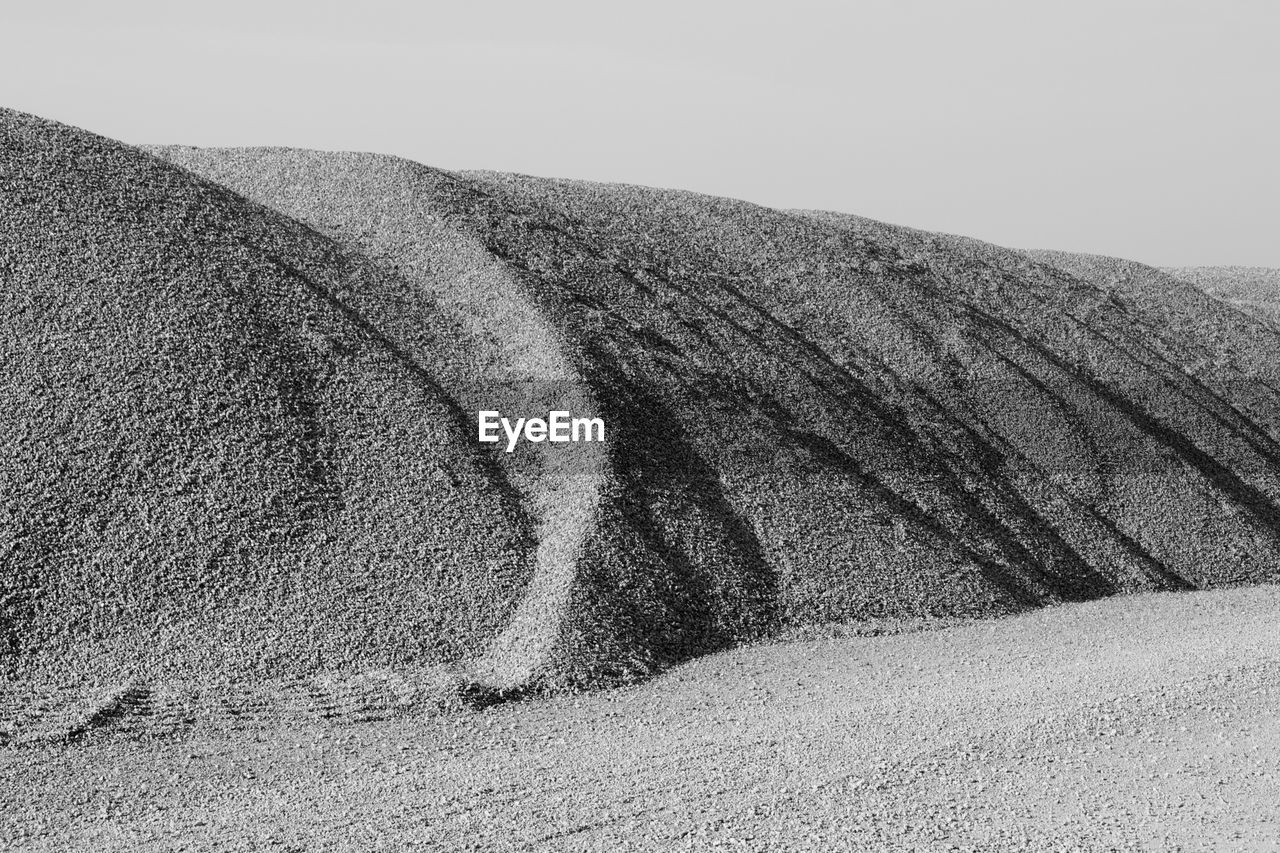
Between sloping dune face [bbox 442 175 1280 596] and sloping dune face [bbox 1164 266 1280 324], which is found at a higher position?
sloping dune face [bbox 1164 266 1280 324]

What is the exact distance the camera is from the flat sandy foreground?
6.64 m

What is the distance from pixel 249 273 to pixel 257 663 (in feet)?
17.0

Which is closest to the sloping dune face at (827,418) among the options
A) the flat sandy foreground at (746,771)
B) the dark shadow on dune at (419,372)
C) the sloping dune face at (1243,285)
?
the dark shadow on dune at (419,372)

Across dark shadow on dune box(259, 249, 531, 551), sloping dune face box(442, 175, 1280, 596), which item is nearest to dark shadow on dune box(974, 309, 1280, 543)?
sloping dune face box(442, 175, 1280, 596)

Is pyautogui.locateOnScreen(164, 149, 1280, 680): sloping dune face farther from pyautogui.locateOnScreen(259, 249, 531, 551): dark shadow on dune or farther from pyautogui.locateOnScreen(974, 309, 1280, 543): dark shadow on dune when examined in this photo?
pyautogui.locateOnScreen(259, 249, 531, 551): dark shadow on dune

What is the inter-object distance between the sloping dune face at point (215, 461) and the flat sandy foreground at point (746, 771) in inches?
49.0

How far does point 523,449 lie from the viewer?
11578 millimetres

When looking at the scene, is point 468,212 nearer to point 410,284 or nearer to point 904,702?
point 410,284

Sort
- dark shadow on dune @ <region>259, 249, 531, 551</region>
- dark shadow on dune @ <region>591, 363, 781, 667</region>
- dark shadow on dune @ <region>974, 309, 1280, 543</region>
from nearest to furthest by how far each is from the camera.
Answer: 1. dark shadow on dune @ <region>591, 363, 781, 667</region>
2. dark shadow on dune @ <region>259, 249, 531, 551</region>
3. dark shadow on dune @ <region>974, 309, 1280, 543</region>

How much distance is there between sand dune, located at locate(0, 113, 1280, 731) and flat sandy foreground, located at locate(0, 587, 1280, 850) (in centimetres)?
75

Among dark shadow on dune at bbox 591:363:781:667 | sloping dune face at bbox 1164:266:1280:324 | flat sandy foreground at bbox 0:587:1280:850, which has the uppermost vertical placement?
sloping dune face at bbox 1164:266:1280:324

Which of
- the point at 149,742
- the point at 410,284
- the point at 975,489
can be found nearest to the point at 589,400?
the point at 410,284

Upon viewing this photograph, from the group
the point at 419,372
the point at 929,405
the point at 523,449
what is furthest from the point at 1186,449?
the point at 419,372

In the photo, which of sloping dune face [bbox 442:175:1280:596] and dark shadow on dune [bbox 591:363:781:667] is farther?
sloping dune face [bbox 442:175:1280:596]
